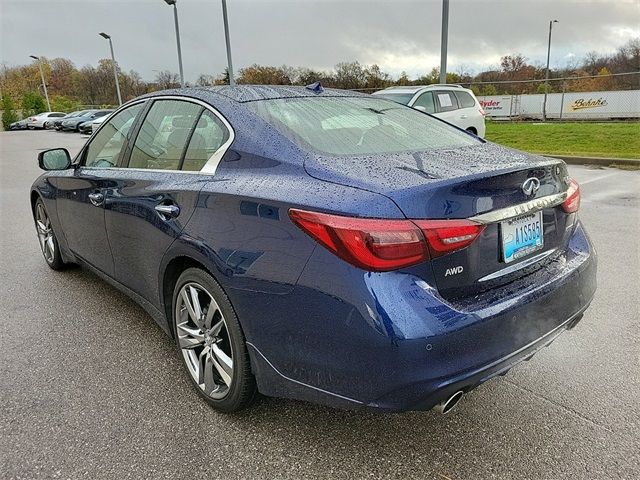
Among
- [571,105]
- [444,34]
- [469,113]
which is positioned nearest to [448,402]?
[469,113]

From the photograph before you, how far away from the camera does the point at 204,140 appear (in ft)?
8.46

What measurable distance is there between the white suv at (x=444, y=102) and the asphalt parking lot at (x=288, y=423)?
7.41 meters

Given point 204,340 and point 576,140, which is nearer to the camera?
point 204,340

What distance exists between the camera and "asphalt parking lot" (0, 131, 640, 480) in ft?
6.86

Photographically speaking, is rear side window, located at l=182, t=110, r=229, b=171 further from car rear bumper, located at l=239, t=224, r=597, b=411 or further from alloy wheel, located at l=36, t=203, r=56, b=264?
alloy wheel, located at l=36, t=203, r=56, b=264

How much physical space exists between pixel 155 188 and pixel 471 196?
5.47ft

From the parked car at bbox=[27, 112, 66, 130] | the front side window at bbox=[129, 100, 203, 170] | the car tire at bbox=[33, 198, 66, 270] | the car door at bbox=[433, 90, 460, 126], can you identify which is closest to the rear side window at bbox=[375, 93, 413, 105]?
the car door at bbox=[433, 90, 460, 126]

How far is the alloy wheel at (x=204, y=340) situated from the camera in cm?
239

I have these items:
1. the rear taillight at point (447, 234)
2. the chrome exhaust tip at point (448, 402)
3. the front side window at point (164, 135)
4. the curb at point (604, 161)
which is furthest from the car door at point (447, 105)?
the chrome exhaust tip at point (448, 402)

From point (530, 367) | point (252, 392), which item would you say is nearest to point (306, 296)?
point (252, 392)

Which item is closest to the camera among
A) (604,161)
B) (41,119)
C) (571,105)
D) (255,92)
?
(255,92)

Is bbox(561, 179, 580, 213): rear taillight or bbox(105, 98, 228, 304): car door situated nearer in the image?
bbox(561, 179, 580, 213): rear taillight

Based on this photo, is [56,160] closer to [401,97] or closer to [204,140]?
[204,140]

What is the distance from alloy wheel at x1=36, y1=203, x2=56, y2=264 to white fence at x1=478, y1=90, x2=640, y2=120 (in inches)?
1017
